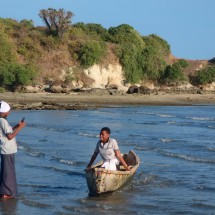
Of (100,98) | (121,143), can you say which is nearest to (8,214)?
(121,143)

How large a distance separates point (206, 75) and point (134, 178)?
50659mm

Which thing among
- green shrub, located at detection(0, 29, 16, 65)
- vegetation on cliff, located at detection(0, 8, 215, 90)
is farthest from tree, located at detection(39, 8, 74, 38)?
green shrub, located at detection(0, 29, 16, 65)

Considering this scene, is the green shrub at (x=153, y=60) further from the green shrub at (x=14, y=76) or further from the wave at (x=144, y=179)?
the wave at (x=144, y=179)

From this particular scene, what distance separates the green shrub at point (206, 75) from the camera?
2454 inches

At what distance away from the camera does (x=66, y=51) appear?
54.0 meters

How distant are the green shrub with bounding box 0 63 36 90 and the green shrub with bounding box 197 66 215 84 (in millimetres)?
22172

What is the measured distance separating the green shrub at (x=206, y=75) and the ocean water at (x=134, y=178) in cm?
3344

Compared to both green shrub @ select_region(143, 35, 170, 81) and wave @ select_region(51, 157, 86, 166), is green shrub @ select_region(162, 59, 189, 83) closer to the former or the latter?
green shrub @ select_region(143, 35, 170, 81)

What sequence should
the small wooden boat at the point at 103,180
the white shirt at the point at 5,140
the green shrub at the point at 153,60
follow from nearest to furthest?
the white shirt at the point at 5,140 → the small wooden boat at the point at 103,180 → the green shrub at the point at 153,60

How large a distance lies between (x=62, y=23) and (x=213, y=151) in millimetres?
37970

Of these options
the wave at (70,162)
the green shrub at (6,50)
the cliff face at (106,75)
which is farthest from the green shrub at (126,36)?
the wave at (70,162)

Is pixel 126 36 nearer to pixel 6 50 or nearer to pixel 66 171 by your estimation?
pixel 6 50

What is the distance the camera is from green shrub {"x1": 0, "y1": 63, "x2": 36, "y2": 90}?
151 feet

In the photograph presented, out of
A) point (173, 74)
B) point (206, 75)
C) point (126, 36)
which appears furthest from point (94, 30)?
point (206, 75)
